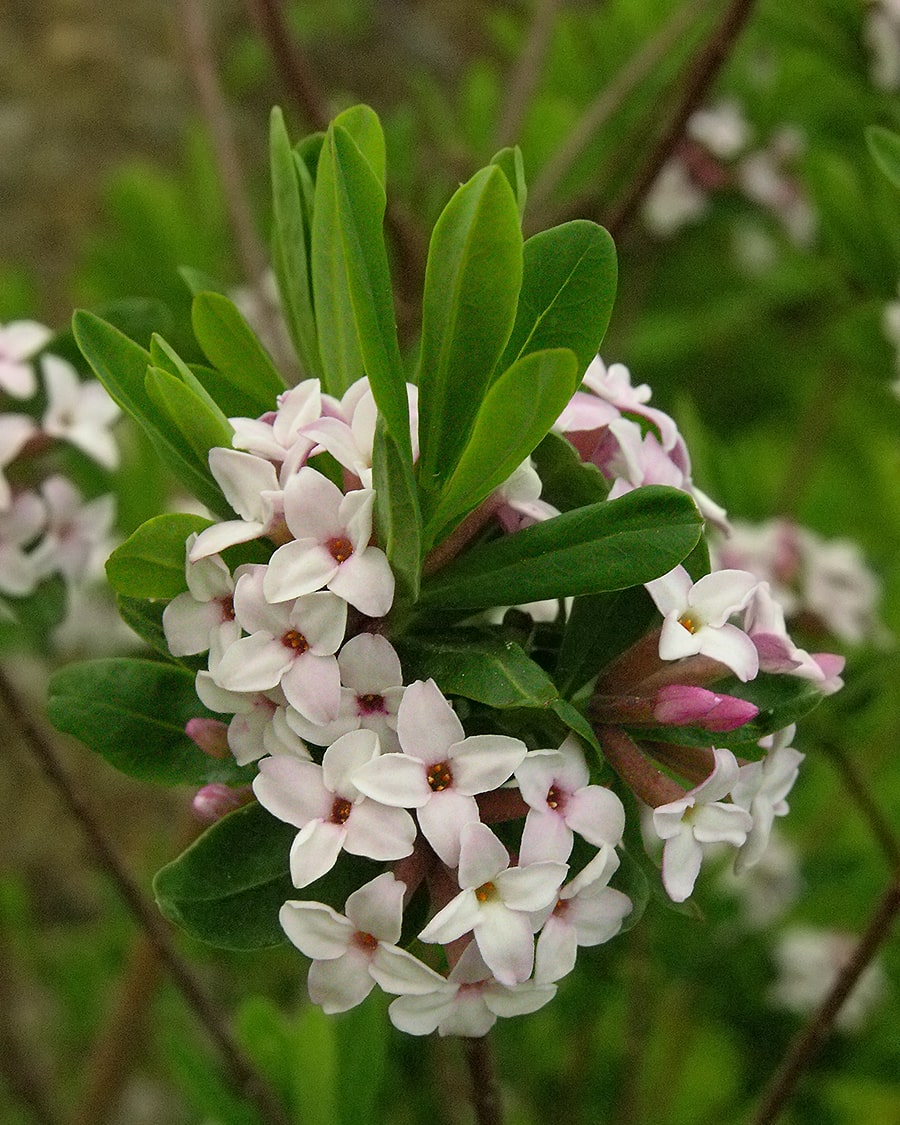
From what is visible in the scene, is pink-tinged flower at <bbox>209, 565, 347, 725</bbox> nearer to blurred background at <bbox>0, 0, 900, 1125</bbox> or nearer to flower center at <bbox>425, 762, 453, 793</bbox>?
flower center at <bbox>425, 762, 453, 793</bbox>

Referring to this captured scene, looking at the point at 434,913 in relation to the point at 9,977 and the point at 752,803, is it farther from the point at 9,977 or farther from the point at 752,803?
the point at 9,977

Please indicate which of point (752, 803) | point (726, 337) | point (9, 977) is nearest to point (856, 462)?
point (726, 337)

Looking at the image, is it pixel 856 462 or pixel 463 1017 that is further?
pixel 856 462

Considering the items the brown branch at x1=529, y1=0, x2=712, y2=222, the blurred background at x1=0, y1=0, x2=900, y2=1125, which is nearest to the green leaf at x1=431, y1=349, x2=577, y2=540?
the blurred background at x1=0, y1=0, x2=900, y2=1125

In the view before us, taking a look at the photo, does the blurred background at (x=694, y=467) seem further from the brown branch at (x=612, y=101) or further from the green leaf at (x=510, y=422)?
the green leaf at (x=510, y=422)

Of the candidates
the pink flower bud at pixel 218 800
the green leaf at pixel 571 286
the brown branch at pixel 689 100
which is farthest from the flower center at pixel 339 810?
the brown branch at pixel 689 100

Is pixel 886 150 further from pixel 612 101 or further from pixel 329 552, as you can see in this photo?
pixel 612 101
